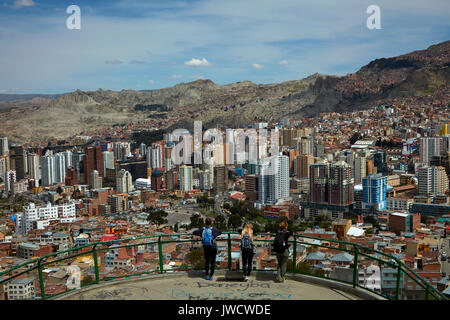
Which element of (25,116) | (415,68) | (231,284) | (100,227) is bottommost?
(100,227)

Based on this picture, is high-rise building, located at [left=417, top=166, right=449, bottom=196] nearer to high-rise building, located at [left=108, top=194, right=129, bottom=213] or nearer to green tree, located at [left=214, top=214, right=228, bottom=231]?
green tree, located at [left=214, top=214, right=228, bottom=231]

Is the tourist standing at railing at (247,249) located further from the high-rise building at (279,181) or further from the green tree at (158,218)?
the high-rise building at (279,181)

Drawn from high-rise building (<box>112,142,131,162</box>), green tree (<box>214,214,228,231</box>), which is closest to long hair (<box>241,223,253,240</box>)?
green tree (<box>214,214,228,231</box>)

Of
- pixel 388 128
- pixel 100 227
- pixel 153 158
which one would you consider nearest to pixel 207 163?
pixel 153 158

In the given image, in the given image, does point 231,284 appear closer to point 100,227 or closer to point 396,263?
point 396,263

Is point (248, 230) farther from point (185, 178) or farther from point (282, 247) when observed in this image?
point (185, 178)
